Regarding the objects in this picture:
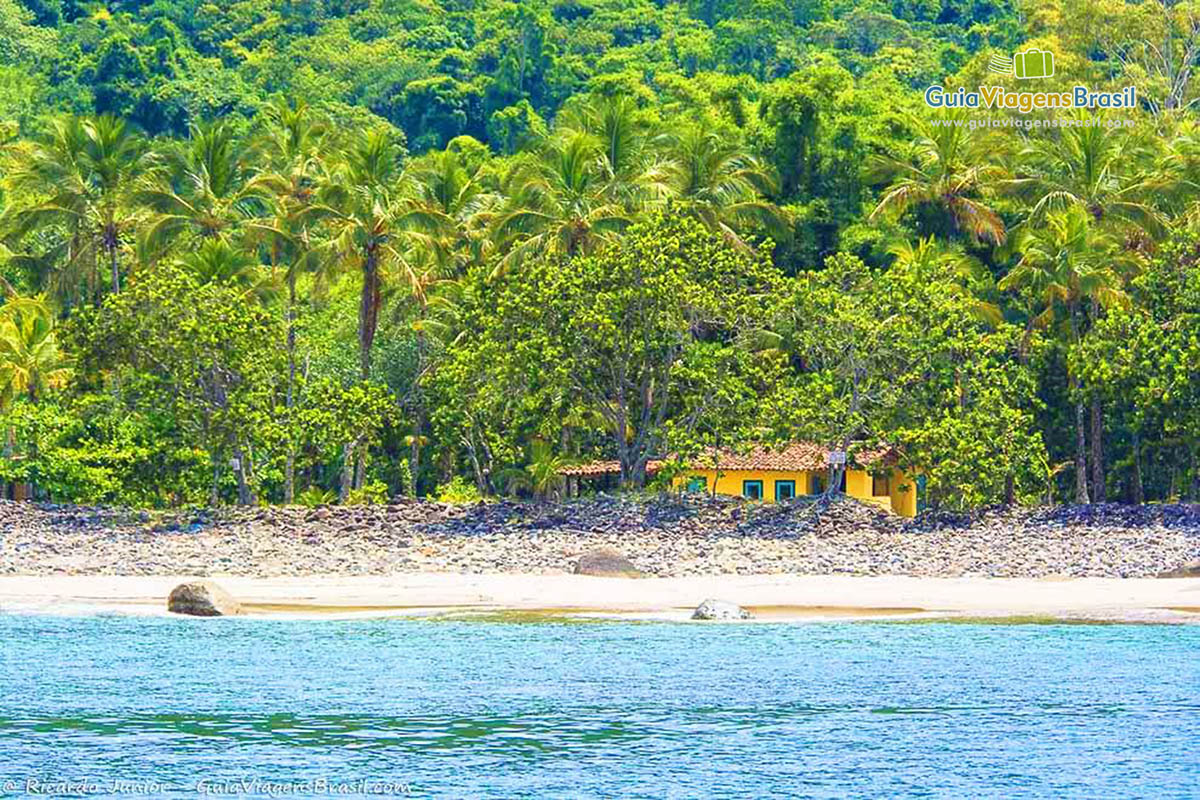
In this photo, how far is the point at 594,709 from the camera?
2427 cm

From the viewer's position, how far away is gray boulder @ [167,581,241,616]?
104 ft

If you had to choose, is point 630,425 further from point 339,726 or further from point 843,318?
point 339,726

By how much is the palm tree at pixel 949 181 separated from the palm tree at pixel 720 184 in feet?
11.0

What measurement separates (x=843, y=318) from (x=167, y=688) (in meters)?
21.2

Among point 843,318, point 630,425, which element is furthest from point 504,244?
point 843,318

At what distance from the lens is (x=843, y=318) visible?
42219 millimetres

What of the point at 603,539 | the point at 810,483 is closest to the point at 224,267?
the point at 603,539

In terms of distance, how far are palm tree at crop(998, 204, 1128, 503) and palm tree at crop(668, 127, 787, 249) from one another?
28.5 ft

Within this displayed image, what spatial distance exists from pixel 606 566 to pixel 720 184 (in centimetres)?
1800

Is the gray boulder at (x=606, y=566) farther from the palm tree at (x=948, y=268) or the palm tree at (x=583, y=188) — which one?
the palm tree at (x=583, y=188)

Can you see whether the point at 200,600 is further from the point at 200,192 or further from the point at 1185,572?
the point at 200,192

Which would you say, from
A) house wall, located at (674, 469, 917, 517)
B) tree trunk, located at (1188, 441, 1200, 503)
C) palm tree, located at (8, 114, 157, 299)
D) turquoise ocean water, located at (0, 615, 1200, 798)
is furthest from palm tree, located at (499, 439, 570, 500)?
tree trunk, located at (1188, 441, 1200, 503)

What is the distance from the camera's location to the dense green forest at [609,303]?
42.5m

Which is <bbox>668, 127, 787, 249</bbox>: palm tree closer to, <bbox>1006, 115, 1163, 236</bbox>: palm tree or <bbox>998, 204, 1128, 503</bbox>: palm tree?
<bbox>1006, 115, 1163, 236</bbox>: palm tree
